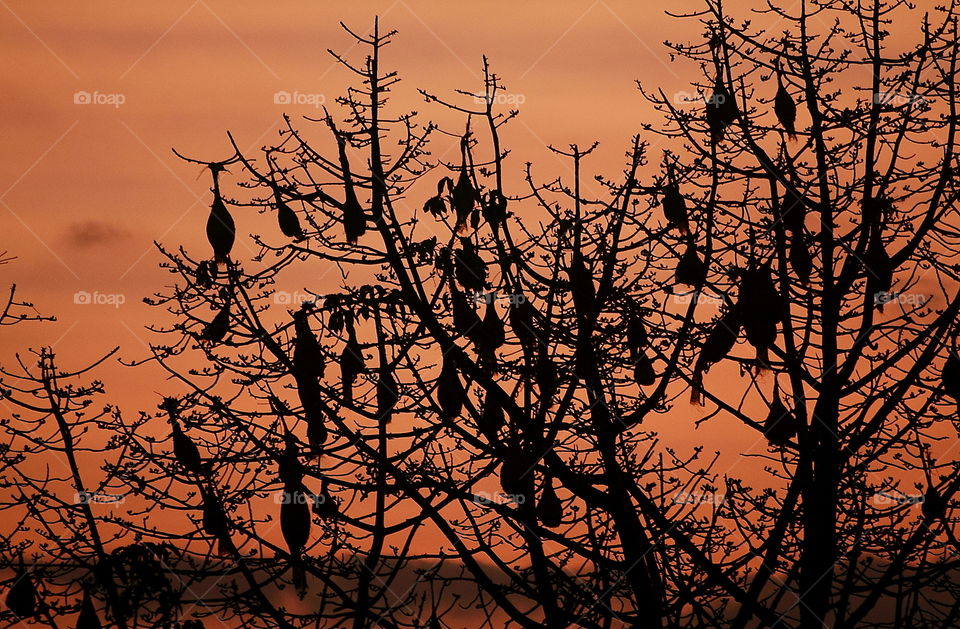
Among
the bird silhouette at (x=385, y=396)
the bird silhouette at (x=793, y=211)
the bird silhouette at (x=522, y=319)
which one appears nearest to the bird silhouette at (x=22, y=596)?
the bird silhouette at (x=385, y=396)

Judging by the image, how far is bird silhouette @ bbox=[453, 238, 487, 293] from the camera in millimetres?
6047

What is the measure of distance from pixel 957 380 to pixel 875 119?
98.3 inches

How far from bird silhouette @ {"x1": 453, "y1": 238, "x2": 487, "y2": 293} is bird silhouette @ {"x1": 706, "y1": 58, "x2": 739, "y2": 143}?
184 centimetres

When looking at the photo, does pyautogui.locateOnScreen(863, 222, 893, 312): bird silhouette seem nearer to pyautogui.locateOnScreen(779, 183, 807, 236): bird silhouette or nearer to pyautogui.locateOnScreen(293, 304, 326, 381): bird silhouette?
pyautogui.locateOnScreen(779, 183, 807, 236): bird silhouette

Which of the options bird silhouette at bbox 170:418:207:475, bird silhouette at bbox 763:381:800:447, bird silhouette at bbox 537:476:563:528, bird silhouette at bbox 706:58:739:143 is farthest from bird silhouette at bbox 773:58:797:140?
bird silhouette at bbox 170:418:207:475

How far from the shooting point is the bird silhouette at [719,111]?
6.97m

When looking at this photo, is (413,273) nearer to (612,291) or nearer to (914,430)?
(612,291)

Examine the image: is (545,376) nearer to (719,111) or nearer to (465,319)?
(465,319)

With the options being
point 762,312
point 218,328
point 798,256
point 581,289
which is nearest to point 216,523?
point 218,328

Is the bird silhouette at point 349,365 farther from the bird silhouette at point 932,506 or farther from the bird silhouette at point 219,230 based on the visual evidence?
the bird silhouette at point 932,506

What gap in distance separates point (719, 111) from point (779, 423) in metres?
1.98

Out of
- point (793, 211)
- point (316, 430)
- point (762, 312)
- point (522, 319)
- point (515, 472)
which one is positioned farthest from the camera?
point (793, 211)

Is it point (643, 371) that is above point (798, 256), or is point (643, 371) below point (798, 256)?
below

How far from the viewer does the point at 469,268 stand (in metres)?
6.03
